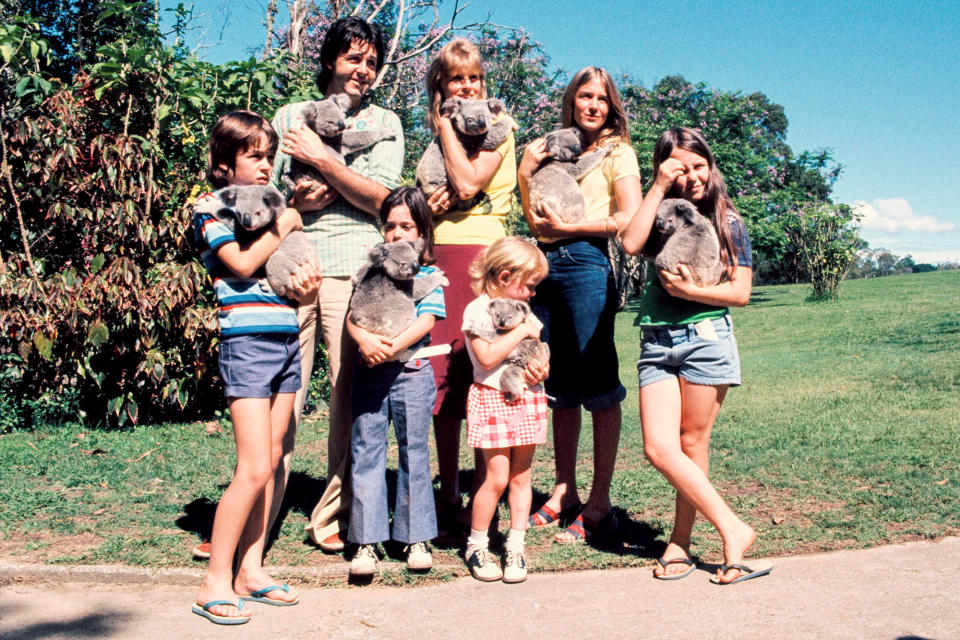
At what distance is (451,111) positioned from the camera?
391 centimetres

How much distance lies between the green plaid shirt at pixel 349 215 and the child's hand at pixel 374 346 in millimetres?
399

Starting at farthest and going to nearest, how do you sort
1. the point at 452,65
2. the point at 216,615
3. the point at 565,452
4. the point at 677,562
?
the point at 565,452 → the point at 452,65 → the point at 677,562 → the point at 216,615

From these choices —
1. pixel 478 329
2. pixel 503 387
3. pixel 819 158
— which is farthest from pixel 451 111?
pixel 819 158

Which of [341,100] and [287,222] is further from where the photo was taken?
[341,100]

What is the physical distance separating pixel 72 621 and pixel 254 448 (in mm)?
985

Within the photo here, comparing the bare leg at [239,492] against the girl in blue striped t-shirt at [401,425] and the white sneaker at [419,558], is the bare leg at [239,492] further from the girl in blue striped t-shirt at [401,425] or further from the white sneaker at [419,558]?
the white sneaker at [419,558]

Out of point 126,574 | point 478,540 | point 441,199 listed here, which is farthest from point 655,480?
point 126,574

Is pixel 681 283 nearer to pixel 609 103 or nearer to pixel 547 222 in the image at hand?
pixel 547 222

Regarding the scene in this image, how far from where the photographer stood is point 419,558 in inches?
144

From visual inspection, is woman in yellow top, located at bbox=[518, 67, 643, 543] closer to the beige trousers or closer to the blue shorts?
the beige trousers

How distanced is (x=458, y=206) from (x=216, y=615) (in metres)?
2.14

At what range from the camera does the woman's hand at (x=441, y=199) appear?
12.8ft

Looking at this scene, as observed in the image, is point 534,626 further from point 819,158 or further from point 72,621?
point 819,158

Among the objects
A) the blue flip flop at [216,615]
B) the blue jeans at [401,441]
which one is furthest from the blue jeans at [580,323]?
the blue flip flop at [216,615]
